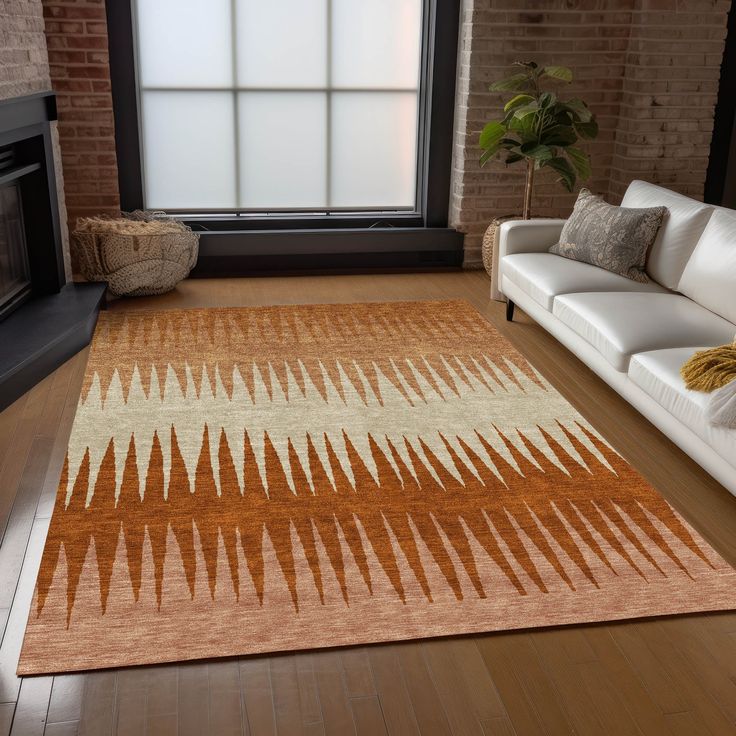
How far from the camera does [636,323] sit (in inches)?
140

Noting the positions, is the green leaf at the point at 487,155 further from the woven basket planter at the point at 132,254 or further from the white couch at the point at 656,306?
the woven basket planter at the point at 132,254

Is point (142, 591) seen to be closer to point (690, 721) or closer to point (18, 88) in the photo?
point (690, 721)

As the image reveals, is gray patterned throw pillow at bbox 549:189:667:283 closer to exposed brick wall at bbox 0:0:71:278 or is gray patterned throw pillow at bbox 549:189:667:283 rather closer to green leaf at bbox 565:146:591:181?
green leaf at bbox 565:146:591:181

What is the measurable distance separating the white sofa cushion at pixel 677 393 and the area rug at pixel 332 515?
0.28m

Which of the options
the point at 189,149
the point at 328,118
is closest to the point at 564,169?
the point at 328,118

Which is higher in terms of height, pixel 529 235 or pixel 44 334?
pixel 529 235

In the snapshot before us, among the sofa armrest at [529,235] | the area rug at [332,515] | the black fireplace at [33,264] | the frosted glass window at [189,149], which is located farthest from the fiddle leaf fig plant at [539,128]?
the black fireplace at [33,264]

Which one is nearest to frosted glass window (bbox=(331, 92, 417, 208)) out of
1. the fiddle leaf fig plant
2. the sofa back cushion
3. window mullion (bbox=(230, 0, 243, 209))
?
window mullion (bbox=(230, 0, 243, 209))

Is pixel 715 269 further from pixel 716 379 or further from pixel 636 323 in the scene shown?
pixel 716 379

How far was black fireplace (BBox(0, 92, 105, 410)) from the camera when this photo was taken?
155 inches

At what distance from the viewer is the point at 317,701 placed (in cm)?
207

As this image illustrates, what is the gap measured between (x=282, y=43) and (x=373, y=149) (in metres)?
0.89

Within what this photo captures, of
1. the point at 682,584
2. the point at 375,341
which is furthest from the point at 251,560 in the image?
the point at 375,341

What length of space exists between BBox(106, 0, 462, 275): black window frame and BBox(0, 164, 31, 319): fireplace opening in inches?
46.6
